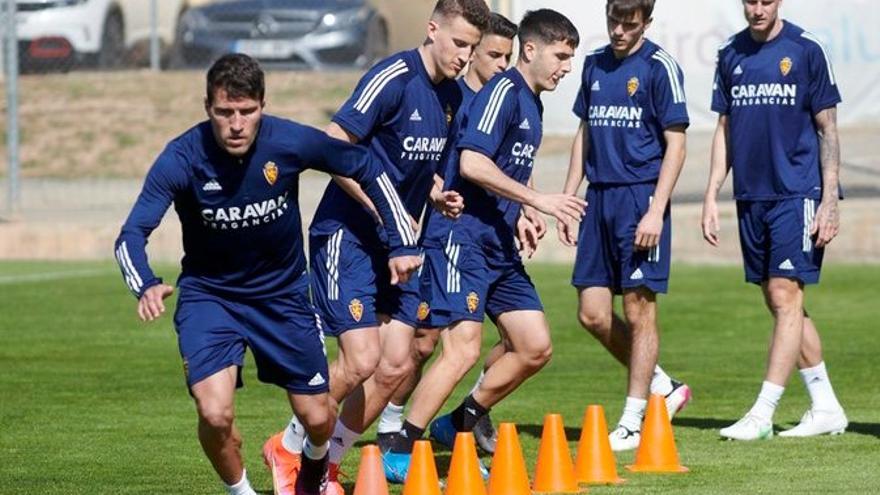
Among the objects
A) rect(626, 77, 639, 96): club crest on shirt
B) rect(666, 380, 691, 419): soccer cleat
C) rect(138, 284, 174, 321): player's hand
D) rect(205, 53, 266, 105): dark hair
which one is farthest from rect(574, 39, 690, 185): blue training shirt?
rect(138, 284, 174, 321): player's hand

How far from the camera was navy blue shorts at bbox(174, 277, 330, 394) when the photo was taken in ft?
26.6

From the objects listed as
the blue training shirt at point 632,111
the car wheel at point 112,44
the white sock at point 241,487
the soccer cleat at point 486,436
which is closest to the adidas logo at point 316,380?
the white sock at point 241,487

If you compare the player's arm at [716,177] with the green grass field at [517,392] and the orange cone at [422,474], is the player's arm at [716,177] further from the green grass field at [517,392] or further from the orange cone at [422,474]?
Answer: the orange cone at [422,474]

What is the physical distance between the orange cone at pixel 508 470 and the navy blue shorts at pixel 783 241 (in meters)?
2.58

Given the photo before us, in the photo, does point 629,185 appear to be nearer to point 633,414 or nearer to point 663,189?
point 663,189

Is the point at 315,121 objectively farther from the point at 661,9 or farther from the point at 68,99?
the point at 661,9

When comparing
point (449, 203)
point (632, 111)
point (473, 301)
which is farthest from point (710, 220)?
point (449, 203)

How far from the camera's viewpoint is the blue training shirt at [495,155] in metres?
9.48

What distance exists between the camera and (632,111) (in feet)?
34.4

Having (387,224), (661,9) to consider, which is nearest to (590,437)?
(387,224)

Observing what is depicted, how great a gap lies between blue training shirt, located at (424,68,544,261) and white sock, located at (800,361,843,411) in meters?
1.93

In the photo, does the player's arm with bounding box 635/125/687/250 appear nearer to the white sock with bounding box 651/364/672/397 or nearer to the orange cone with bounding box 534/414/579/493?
the white sock with bounding box 651/364/672/397

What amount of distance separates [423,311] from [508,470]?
1.14 m

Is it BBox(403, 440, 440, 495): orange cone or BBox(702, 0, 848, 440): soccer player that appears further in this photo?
BBox(702, 0, 848, 440): soccer player
